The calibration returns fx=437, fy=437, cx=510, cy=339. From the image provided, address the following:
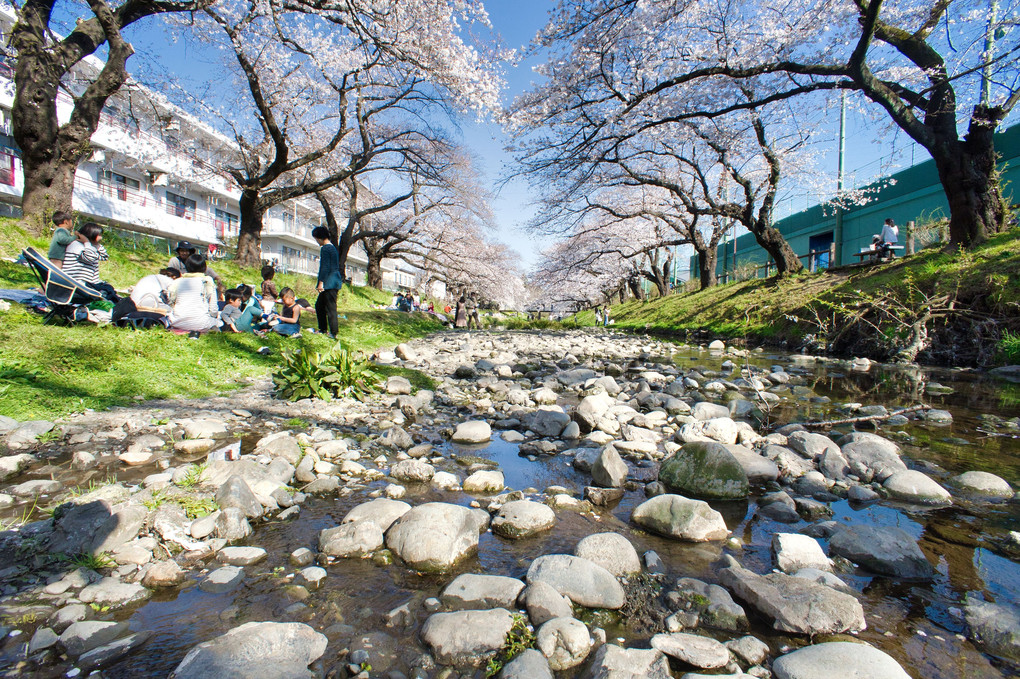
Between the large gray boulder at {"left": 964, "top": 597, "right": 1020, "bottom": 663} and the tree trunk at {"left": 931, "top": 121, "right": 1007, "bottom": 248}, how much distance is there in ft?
35.9

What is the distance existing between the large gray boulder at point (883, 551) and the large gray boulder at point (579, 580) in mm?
1128

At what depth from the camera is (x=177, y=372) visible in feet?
15.9

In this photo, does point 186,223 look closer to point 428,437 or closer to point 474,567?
point 428,437

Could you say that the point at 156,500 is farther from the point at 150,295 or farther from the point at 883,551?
the point at 150,295

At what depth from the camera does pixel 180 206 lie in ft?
103

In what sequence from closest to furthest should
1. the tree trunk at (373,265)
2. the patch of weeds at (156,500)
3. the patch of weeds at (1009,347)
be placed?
the patch of weeds at (156,500) → the patch of weeds at (1009,347) → the tree trunk at (373,265)

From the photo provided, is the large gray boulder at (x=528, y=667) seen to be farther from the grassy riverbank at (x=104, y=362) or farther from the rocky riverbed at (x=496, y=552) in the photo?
the grassy riverbank at (x=104, y=362)

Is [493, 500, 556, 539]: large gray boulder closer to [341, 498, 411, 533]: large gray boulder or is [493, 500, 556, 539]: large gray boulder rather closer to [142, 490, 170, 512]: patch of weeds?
[341, 498, 411, 533]: large gray boulder

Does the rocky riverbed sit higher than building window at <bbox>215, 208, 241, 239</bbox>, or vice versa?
building window at <bbox>215, 208, 241, 239</bbox>

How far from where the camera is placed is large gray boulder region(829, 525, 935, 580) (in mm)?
1866

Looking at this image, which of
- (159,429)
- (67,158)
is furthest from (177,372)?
(67,158)

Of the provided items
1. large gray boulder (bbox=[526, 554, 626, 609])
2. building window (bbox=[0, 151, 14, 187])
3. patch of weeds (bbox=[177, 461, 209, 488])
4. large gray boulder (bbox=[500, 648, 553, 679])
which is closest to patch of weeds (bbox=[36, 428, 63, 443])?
patch of weeds (bbox=[177, 461, 209, 488])

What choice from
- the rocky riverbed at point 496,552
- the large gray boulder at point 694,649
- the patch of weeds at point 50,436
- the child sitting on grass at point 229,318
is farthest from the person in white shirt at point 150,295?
the large gray boulder at point 694,649

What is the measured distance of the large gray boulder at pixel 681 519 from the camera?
7.15 ft
